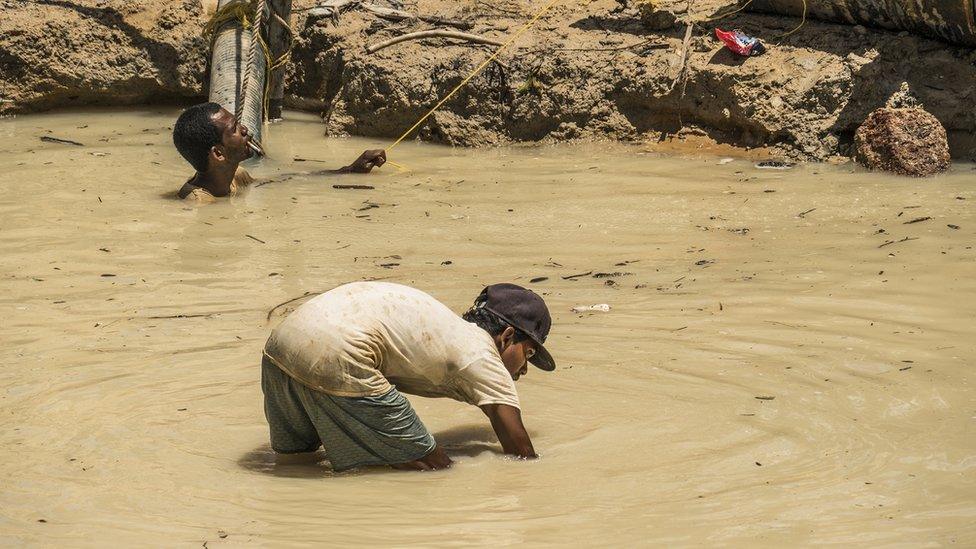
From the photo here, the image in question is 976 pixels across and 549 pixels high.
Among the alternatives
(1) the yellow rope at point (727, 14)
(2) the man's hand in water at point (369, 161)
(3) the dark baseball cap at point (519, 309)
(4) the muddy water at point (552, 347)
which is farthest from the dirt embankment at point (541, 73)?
(3) the dark baseball cap at point (519, 309)

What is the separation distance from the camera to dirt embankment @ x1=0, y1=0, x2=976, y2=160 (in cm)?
905

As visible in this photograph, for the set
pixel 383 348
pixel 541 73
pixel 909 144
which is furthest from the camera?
pixel 541 73

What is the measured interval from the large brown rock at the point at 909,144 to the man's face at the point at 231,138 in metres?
4.25

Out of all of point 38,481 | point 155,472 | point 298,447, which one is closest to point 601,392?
point 298,447

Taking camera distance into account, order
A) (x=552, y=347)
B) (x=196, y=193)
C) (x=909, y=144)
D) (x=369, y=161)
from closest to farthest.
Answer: (x=552, y=347) < (x=909, y=144) < (x=196, y=193) < (x=369, y=161)

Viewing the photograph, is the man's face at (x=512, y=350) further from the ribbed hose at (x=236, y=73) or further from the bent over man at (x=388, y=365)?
the ribbed hose at (x=236, y=73)

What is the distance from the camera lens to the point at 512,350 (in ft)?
14.0

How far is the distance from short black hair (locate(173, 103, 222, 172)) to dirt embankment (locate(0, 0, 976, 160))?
1.93 m

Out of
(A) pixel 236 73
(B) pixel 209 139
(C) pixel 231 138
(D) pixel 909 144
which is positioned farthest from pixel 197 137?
(D) pixel 909 144

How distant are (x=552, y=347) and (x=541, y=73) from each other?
4.57 m

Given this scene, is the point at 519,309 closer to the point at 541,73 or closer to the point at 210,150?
the point at 210,150

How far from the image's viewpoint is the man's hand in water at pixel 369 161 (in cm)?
885

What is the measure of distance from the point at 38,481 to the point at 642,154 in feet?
19.9

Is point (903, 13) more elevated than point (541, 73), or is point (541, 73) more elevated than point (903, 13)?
point (903, 13)
